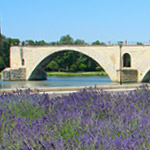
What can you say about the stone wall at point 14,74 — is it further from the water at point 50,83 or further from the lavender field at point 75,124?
the lavender field at point 75,124

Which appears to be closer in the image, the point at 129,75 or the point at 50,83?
the point at 129,75

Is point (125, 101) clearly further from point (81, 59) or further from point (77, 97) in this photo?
point (81, 59)

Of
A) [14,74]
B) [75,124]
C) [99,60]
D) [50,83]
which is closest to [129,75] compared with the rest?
[99,60]

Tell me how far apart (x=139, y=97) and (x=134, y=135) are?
3.55 metres

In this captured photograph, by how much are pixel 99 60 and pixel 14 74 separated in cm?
1647

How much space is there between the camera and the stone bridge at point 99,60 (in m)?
54.4

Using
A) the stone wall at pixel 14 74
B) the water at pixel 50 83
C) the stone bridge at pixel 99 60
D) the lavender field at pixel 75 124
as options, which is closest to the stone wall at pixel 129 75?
the stone bridge at pixel 99 60

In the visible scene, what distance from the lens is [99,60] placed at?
6009 centimetres

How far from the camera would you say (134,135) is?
4.43 metres

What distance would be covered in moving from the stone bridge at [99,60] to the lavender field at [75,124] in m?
38.1

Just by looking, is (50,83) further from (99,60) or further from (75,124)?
(75,124)

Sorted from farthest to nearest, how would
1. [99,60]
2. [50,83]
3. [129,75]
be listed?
[99,60]
[50,83]
[129,75]

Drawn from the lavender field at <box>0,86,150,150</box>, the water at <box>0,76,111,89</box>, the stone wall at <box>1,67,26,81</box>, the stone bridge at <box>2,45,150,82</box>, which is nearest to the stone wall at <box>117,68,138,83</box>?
the stone bridge at <box>2,45,150,82</box>

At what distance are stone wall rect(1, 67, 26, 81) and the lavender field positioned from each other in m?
55.4
